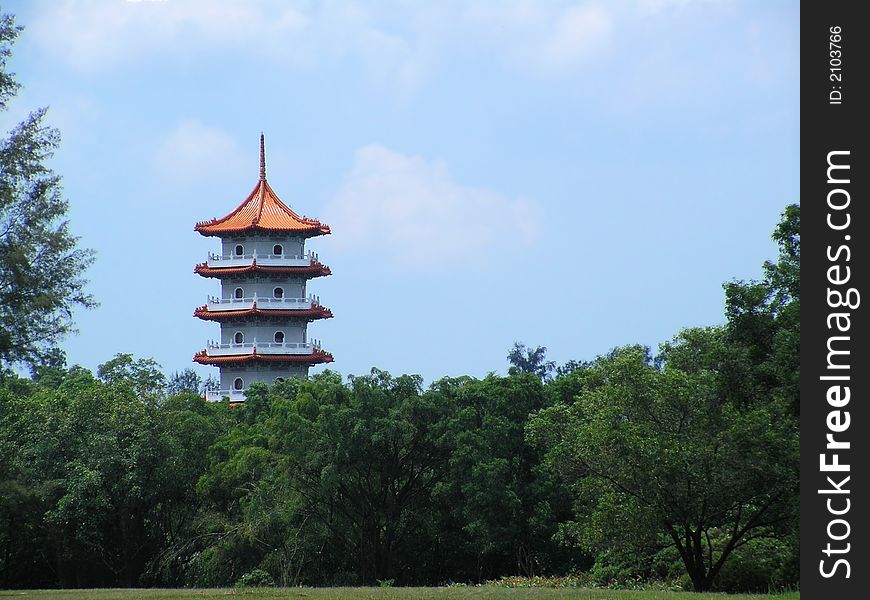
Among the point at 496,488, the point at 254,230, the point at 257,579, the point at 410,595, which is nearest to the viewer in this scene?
the point at 410,595

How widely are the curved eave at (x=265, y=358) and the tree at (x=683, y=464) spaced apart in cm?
3462

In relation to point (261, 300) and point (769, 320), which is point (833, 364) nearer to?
point (769, 320)

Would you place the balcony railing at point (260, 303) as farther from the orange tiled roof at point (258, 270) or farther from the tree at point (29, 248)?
the tree at point (29, 248)

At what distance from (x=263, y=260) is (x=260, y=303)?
2.20 meters

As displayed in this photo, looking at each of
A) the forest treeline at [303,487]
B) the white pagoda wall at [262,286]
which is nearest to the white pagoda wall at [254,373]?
the white pagoda wall at [262,286]

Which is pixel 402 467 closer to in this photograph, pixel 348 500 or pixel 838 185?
pixel 348 500

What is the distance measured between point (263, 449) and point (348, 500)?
3.11 metres

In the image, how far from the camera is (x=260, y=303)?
203ft

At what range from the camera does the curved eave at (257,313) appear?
61281 mm

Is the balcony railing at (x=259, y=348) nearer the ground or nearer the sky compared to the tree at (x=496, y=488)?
nearer the sky

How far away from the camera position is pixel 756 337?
2759 cm

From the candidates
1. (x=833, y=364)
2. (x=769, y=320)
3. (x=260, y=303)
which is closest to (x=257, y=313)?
(x=260, y=303)

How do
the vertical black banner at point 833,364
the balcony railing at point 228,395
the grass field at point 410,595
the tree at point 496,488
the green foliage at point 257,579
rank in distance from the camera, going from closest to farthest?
the vertical black banner at point 833,364
the grass field at point 410,595
the green foliage at point 257,579
the tree at point 496,488
the balcony railing at point 228,395

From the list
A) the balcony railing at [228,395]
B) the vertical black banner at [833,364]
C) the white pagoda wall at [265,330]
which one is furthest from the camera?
the white pagoda wall at [265,330]
